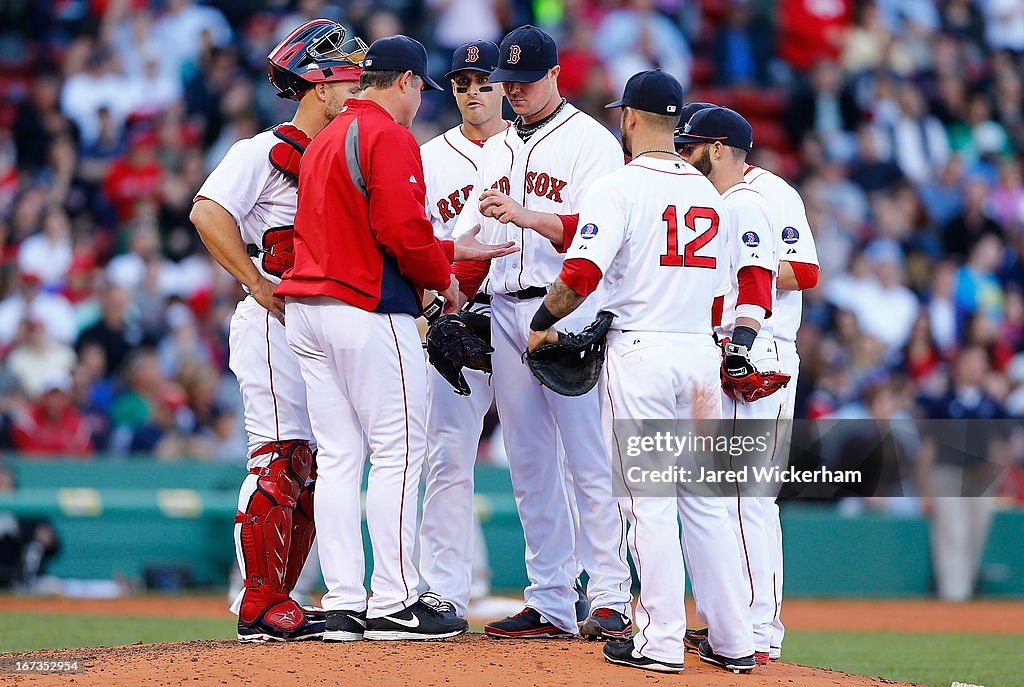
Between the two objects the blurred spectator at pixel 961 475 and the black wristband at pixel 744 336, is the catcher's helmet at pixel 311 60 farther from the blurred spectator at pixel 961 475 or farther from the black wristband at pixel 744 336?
the blurred spectator at pixel 961 475

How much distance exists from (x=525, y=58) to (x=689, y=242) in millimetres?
1254

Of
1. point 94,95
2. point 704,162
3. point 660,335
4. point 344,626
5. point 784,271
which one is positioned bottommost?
point 344,626

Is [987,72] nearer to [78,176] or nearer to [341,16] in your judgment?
[341,16]

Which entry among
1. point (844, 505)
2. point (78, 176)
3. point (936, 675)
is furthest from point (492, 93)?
point (78, 176)

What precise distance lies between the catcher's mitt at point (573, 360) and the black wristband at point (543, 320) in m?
0.07

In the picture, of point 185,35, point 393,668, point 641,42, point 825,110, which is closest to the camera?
point 393,668

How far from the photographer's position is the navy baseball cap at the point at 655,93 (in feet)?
19.3

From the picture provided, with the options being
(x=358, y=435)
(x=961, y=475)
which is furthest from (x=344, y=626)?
(x=961, y=475)

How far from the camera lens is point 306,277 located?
19.3 feet

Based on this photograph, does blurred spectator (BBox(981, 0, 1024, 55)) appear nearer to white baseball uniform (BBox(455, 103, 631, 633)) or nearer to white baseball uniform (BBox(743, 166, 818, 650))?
white baseball uniform (BBox(743, 166, 818, 650))

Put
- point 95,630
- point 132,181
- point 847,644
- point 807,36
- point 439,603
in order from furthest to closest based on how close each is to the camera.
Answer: point 807,36 → point 132,181 → point 847,644 → point 95,630 → point 439,603

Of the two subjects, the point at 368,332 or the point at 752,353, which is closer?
the point at 368,332

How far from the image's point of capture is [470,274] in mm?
6742

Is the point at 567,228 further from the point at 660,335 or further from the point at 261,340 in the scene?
the point at 261,340
